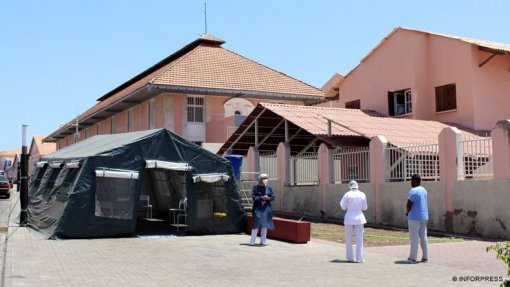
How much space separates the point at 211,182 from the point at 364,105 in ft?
56.3

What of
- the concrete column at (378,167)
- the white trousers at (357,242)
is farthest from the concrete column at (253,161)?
the white trousers at (357,242)

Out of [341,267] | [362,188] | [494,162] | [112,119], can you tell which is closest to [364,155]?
[362,188]

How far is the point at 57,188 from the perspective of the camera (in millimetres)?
16297

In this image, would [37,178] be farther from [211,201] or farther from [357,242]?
[357,242]

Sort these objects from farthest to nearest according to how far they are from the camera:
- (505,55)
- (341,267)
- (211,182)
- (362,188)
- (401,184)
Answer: (505,55) → (362,188) → (401,184) → (211,182) → (341,267)

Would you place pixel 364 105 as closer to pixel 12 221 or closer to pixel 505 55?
pixel 505 55

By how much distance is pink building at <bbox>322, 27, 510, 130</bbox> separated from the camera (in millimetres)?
25828

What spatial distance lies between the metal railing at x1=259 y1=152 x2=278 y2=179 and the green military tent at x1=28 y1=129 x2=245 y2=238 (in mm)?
6823

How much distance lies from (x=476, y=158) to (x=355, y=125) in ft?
22.9

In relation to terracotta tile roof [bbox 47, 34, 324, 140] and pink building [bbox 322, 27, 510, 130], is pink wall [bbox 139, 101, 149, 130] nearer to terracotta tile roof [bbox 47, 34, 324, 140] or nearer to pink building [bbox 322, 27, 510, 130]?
terracotta tile roof [bbox 47, 34, 324, 140]

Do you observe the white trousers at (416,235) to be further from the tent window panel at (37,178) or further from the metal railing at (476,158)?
the tent window panel at (37,178)

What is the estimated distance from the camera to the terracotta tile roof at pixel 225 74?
3198 centimetres

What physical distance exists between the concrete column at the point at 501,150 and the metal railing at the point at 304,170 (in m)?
7.54

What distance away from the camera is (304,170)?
21922mm
